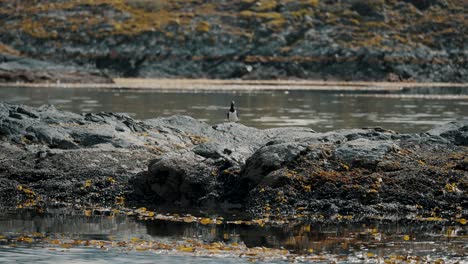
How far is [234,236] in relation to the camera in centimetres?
2328

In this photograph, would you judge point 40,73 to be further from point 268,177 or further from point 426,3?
point 268,177

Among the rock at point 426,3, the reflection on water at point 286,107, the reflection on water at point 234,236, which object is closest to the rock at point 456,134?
the reflection on water at point 234,236

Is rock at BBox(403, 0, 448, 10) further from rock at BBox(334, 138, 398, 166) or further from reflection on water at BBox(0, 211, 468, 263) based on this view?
reflection on water at BBox(0, 211, 468, 263)

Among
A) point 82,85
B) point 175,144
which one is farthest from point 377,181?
point 82,85

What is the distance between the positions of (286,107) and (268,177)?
44.8 m

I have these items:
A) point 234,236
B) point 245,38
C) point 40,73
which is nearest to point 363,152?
point 234,236

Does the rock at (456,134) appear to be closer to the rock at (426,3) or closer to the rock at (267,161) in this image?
the rock at (267,161)

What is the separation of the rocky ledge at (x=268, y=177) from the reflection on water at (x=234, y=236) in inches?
59.2

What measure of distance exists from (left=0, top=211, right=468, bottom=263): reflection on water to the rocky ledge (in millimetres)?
1503

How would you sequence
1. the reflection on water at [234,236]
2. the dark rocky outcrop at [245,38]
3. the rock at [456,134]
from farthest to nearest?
the dark rocky outcrop at [245,38] → the rock at [456,134] → the reflection on water at [234,236]

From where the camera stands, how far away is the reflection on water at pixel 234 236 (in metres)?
20.8

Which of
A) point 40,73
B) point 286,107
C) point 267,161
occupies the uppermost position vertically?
point 40,73

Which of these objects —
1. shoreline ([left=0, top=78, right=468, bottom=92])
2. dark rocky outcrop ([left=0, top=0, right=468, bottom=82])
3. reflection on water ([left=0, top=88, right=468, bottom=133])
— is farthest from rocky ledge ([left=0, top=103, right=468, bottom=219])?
dark rocky outcrop ([left=0, top=0, right=468, bottom=82])

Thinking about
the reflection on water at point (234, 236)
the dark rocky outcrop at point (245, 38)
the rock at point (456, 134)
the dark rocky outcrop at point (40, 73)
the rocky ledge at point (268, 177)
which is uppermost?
the dark rocky outcrop at point (245, 38)
